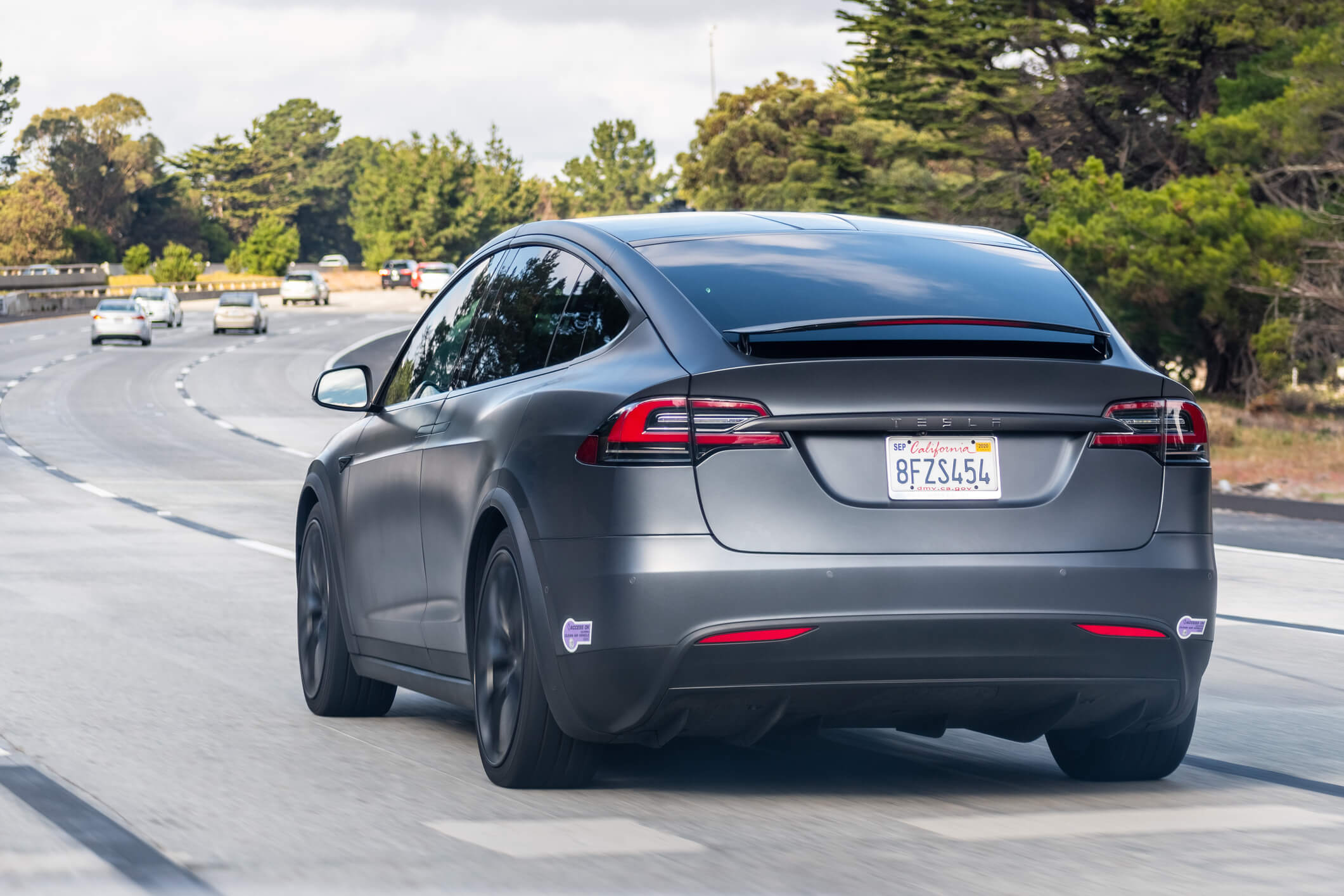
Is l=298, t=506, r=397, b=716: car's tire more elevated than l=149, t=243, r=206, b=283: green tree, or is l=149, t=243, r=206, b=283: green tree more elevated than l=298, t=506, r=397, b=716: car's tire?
l=298, t=506, r=397, b=716: car's tire

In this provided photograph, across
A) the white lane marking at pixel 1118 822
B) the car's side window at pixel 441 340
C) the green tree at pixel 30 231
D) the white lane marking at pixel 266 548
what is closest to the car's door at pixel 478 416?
the car's side window at pixel 441 340

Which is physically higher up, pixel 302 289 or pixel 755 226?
pixel 755 226

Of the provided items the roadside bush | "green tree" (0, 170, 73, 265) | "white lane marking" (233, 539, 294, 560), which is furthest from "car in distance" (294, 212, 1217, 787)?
"green tree" (0, 170, 73, 265)

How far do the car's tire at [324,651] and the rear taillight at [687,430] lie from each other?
2381mm

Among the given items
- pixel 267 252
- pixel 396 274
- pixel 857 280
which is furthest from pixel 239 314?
pixel 267 252

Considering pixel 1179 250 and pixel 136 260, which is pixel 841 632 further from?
pixel 136 260

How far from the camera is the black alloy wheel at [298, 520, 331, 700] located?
7.94 meters

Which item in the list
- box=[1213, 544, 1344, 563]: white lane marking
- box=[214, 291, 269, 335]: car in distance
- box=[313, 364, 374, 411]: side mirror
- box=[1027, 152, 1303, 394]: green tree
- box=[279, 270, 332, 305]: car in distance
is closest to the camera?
box=[313, 364, 374, 411]: side mirror

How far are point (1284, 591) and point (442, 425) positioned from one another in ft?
25.2

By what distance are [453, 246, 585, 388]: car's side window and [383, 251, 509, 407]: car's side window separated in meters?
0.13

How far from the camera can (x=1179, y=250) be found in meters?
28.8

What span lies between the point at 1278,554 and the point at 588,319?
10.4 metres

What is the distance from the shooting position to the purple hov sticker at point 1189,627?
18.8 feet

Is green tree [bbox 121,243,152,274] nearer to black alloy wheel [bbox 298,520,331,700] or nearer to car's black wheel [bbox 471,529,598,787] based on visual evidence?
black alloy wheel [bbox 298,520,331,700]
